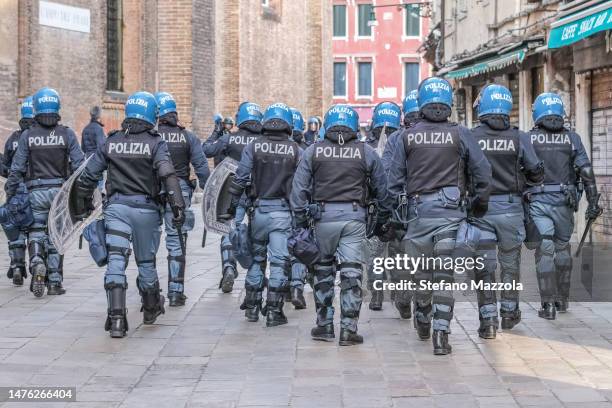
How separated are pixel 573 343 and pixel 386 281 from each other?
3.19 meters

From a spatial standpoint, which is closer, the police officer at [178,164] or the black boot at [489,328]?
the black boot at [489,328]

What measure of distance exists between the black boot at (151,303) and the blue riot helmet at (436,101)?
2.77 metres

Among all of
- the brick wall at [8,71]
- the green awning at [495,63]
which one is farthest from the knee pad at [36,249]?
the green awning at [495,63]

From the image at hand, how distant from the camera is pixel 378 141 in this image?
12.6 meters

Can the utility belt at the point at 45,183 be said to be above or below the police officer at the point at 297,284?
above

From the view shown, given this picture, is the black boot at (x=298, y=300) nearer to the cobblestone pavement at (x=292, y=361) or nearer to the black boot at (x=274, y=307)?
the cobblestone pavement at (x=292, y=361)

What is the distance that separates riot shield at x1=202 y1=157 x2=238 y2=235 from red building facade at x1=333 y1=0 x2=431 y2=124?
49.5m

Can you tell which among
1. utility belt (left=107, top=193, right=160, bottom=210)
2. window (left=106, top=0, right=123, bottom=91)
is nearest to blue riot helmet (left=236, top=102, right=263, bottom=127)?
utility belt (left=107, top=193, right=160, bottom=210)

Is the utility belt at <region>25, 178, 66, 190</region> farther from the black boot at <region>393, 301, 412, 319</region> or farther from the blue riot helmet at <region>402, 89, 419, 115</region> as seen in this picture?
the black boot at <region>393, 301, 412, 319</region>

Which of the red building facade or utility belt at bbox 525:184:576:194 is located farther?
the red building facade

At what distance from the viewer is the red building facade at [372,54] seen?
61.8 meters

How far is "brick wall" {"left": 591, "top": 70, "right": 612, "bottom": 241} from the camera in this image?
18562 millimetres

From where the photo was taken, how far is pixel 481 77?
90.9 ft

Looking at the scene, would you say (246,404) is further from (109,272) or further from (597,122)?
(597,122)
